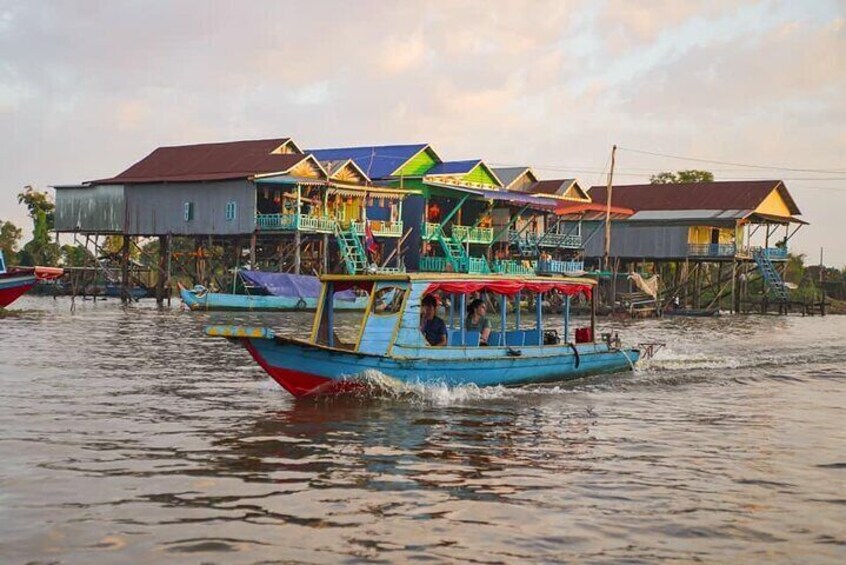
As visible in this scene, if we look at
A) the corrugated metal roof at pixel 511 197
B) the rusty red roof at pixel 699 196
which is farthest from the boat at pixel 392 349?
the rusty red roof at pixel 699 196

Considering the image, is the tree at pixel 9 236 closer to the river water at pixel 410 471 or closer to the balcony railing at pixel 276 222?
the balcony railing at pixel 276 222

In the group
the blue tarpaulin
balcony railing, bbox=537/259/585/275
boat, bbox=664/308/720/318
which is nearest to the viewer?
the blue tarpaulin

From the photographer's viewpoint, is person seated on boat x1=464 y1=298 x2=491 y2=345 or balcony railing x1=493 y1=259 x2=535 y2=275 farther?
balcony railing x1=493 y1=259 x2=535 y2=275

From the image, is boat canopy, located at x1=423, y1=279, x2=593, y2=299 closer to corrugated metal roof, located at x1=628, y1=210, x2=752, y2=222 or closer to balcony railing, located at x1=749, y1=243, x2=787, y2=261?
corrugated metal roof, located at x1=628, y1=210, x2=752, y2=222

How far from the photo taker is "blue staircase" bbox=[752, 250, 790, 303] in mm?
52688

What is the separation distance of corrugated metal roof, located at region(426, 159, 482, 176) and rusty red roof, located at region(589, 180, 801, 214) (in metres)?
11.4

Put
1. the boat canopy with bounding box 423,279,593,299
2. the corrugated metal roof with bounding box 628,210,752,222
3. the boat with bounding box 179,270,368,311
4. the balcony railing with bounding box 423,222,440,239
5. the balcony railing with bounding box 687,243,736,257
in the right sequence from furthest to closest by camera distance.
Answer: the balcony railing with bounding box 687,243,736,257 → the corrugated metal roof with bounding box 628,210,752,222 → the balcony railing with bounding box 423,222,440,239 → the boat with bounding box 179,270,368,311 → the boat canopy with bounding box 423,279,593,299

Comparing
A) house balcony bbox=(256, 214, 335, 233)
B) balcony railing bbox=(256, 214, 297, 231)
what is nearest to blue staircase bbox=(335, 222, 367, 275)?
house balcony bbox=(256, 214, 335, 233)

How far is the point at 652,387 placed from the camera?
18672 mm

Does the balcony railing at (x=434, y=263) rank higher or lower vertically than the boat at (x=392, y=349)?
higher

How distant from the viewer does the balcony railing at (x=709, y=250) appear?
5153cm

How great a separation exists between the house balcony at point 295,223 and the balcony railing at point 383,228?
187 centimetres

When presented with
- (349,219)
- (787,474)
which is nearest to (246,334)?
(787,474)

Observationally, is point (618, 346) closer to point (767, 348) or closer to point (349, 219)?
point (767, 348)
